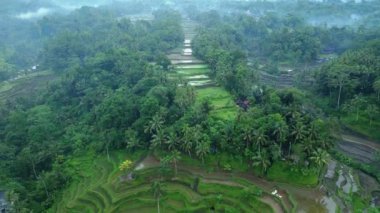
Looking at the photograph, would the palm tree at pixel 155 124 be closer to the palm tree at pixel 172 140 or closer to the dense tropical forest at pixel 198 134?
the dense tropical forest at pixel 198 134

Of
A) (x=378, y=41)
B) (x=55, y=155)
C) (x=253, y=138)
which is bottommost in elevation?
(x=55, y=155)

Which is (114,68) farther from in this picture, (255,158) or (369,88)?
(369,88)

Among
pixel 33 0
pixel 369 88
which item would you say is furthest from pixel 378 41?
pixel 33 0

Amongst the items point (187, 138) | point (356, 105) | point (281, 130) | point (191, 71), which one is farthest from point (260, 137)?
point (191, 71)

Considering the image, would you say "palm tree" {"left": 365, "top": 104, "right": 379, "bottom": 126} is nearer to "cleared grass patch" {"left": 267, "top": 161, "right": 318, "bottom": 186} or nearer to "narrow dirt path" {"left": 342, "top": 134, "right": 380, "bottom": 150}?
"narrow dirt path" {"left": 342, "top": 134, "right": 380, "bottom": 150}

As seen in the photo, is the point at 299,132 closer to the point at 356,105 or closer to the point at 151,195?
the point at 151,195

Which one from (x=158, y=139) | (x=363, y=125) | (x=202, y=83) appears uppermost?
(x=202, y=83)
